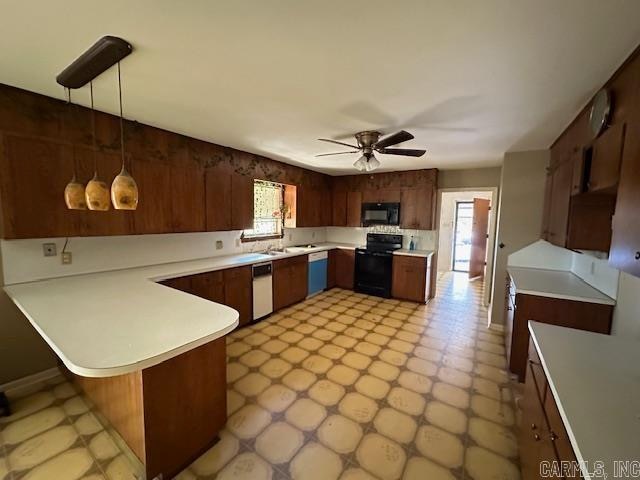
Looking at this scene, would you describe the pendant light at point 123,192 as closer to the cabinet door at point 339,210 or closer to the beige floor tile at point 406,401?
the beige floor tile at point 406,401

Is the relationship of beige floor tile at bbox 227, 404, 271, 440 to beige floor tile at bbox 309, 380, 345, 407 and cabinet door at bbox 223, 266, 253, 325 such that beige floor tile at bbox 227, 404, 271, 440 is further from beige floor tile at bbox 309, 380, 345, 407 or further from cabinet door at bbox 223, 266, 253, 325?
cabinet door at bbox 223, 266, 253, 325

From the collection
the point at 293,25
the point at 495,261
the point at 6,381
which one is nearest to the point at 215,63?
the point at 293,25

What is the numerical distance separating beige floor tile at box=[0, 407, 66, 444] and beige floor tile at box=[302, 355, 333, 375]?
6.28ft

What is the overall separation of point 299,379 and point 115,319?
159 centimetres

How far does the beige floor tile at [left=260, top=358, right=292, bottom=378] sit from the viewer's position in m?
2.54

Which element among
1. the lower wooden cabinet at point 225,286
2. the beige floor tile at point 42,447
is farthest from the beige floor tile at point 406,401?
the beige floor tile at point 42,447

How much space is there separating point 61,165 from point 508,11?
10.1ft

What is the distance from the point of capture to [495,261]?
3604mm

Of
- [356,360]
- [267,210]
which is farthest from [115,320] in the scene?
[267,210]

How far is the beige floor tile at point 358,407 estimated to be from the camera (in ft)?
6.64

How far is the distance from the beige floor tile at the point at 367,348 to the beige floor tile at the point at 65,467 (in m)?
2.29

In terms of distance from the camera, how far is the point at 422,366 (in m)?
2.70

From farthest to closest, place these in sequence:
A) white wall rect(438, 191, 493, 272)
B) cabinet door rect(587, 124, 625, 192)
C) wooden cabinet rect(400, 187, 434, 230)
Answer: white wall rect(438, 191, 493, 272) → wooden cabinet rect(400, 187, 434, 230) → cabinet door rect(587, 124, 625, 192)

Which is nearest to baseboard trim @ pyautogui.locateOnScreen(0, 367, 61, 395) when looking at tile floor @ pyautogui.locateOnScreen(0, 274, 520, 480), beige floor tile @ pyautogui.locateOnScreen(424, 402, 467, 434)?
tile floor @ pyautogui.locateOnScreen(0, 274, 520, 480)
